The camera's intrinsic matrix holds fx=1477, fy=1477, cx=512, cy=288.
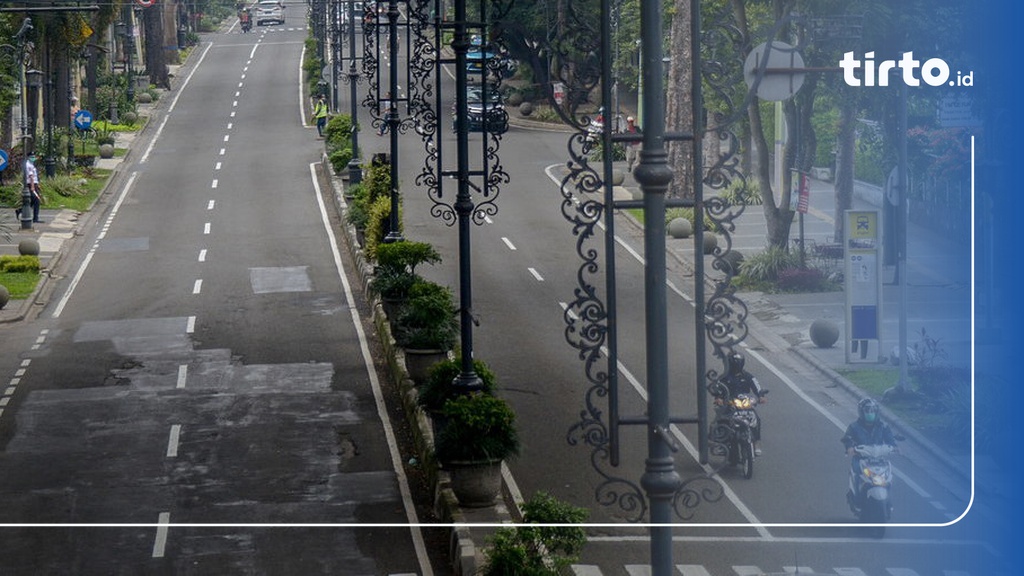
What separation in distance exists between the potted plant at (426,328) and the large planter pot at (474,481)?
6227mm

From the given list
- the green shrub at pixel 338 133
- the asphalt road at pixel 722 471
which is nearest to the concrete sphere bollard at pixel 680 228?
the asphalt road at pixel 722 471

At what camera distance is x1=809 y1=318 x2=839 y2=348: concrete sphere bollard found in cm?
2705

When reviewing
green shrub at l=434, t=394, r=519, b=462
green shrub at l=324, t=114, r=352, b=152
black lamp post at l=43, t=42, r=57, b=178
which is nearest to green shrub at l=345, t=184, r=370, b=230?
green shrub at l=324, t=114, r=352, b=152

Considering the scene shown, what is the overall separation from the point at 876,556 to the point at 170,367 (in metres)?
15.8

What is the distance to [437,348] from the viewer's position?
80.9 ft

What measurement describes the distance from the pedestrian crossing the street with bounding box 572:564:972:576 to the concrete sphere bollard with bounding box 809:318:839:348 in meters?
11.1

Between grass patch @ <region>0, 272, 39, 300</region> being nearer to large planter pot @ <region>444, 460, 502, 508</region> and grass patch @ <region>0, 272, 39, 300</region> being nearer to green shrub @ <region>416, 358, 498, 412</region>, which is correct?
green shrub @ <region>416, 358, 498, 412</region>

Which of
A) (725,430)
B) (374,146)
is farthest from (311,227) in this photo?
(725,430)

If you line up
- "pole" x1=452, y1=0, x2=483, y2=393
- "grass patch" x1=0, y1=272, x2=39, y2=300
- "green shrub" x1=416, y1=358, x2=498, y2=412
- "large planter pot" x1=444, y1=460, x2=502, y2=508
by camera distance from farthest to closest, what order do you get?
"grass patch" x1=0, y1=272, x2=39, y2=300, "green shrub" x1=416, y1=358, x2=498, y2=412, "pole" x1=452, y1=0, x2=483, y2=393, "large planter pot" x1=444, y1=460, x2=502, y2=508

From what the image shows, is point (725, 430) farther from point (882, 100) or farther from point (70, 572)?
point (882, 100)

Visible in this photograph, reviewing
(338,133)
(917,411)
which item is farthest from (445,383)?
(338,133)

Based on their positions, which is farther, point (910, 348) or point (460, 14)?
point (910, 348)

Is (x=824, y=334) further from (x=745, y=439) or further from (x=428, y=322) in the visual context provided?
(x=745, y=439)

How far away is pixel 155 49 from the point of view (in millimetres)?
81188
